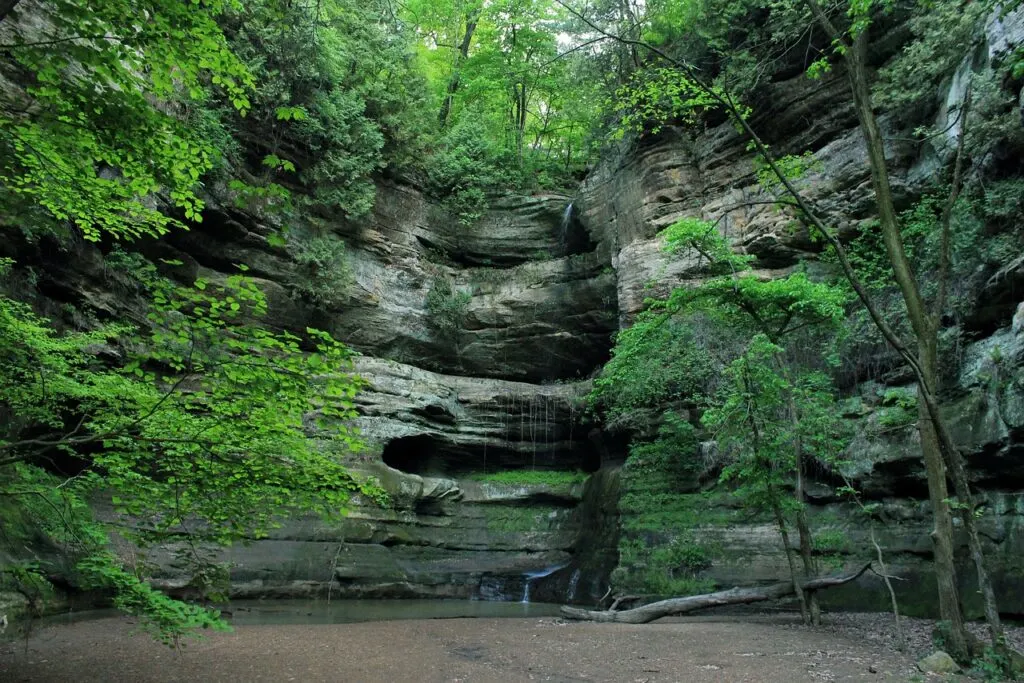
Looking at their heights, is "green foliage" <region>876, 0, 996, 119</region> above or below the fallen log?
above

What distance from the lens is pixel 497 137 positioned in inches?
1149

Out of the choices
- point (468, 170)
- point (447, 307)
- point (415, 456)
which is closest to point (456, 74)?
point (468, 170)

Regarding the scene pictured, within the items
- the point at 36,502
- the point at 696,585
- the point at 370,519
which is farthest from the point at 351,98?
the point at 696,585

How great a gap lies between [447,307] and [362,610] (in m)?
12.3

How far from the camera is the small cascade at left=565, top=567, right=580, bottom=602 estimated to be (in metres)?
17.6

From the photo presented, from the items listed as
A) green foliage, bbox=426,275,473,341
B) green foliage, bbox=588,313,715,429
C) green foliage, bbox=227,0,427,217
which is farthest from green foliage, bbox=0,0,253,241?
green foliage, bbox=426,275,473,341

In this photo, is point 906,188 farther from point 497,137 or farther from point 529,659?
point 497,137

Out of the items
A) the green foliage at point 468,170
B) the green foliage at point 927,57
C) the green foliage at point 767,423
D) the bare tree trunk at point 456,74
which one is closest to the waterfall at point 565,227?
the green foliage at point 468,170

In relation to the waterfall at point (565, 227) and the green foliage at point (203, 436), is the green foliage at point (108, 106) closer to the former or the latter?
the green foliage at point (203, 436)

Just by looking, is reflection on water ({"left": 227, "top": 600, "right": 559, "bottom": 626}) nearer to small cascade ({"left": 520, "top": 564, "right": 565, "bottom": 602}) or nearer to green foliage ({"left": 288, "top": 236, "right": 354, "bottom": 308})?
small cascade ({"left": 520, "top": 564, "right": 565, "bottom": 602})

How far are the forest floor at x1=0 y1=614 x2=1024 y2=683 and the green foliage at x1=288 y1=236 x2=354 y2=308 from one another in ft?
39.3

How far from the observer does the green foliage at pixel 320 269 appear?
20906 millimetres

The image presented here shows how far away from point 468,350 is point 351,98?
1030 centimetres

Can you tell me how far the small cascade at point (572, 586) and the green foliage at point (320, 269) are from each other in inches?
474
